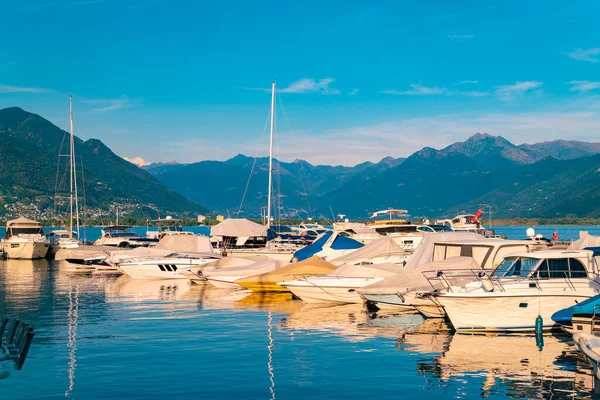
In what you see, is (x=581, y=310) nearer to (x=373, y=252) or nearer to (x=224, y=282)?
(x=373, y=252)

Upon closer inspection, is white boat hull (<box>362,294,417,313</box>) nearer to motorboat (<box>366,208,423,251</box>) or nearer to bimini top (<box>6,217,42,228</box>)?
motorboat (<box>366,208,423,251</box>)

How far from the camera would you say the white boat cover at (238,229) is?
77.6m

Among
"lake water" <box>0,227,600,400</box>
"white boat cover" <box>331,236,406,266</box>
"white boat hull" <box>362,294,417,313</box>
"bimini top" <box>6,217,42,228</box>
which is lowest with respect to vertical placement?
"lake water" <box>0,227,600,400</box>

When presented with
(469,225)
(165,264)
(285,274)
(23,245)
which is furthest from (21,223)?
(285,274)

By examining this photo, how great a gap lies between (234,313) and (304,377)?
15504 mm

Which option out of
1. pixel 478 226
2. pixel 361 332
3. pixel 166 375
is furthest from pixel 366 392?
pixel 478 226

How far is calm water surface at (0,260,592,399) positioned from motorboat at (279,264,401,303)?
1.19 metres

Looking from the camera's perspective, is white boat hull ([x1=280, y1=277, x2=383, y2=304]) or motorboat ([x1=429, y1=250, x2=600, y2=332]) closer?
motorboat ([x1=429, y1=250, x2=600, y2=332])

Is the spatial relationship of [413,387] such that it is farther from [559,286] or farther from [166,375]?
[559,286]

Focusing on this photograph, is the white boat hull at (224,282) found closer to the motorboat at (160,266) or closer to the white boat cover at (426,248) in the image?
the motorboat at (160,266)

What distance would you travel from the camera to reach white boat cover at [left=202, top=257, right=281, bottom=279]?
161 ft

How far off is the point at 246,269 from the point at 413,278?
1659cm

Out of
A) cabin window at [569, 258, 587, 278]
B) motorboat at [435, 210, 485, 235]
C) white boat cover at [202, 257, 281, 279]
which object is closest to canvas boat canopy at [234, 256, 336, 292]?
white boat cover at [202, 257, 281, 279]

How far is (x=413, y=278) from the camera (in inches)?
1419
